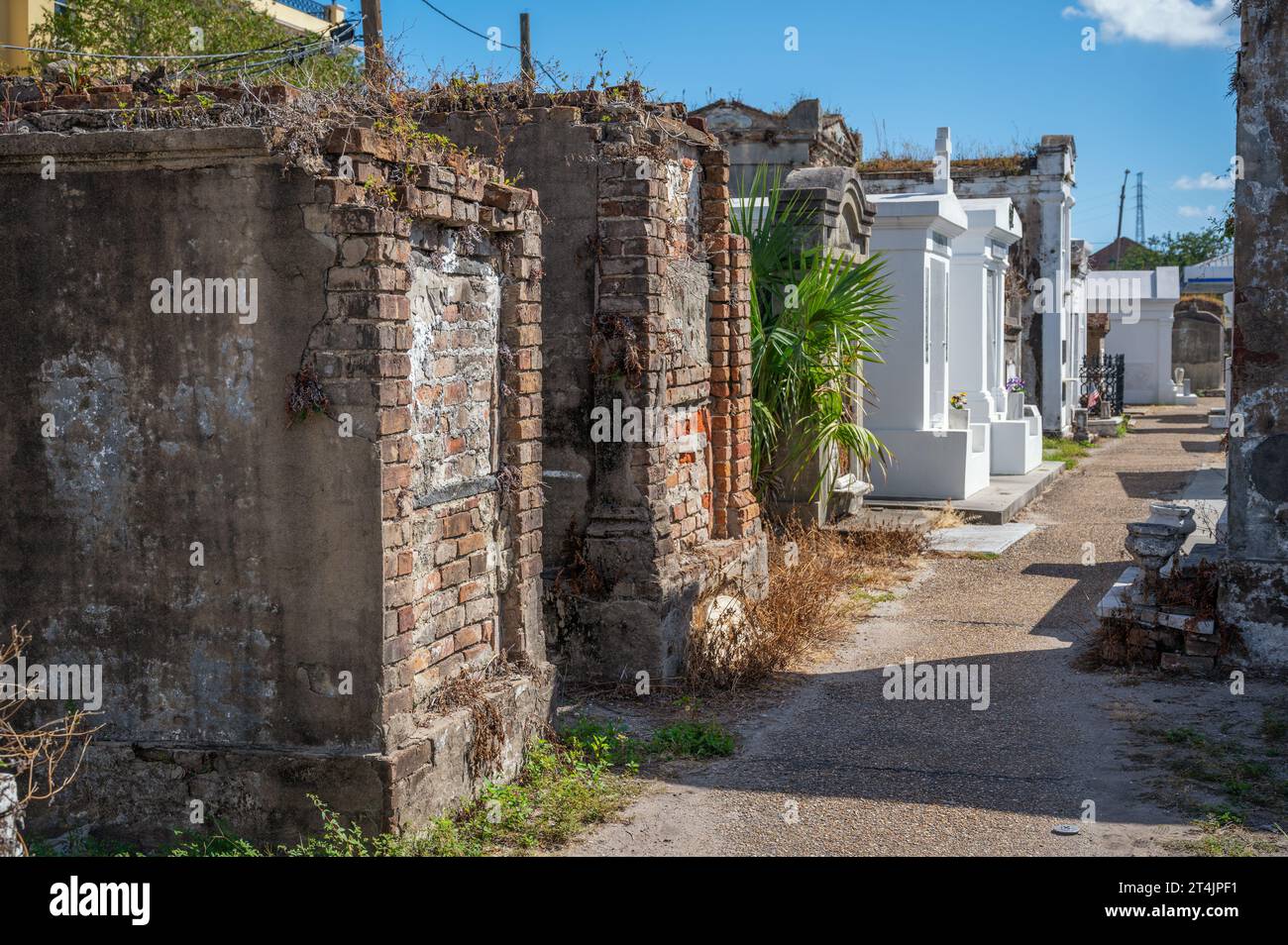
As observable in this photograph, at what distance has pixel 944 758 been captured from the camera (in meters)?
6.32

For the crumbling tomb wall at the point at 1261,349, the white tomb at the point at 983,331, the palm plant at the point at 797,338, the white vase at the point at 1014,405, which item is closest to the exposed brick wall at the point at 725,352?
the palm plant at the point at 797,338

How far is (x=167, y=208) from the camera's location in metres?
4.94

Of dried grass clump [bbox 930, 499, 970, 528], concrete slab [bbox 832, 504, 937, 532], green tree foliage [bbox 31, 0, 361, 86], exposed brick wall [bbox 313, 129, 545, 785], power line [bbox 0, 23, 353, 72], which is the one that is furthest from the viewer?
green tree foliage [bbox 31, 0, 361, 86]

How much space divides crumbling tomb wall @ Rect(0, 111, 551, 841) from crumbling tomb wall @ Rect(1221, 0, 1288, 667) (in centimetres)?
484

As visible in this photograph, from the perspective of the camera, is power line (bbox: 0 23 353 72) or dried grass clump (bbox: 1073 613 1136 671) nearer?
dried grass clump (bbox: 1073 613 1136 671)

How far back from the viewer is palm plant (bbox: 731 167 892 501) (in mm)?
10891

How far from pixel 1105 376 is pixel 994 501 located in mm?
16157

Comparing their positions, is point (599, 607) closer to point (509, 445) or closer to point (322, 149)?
point (509, 445)

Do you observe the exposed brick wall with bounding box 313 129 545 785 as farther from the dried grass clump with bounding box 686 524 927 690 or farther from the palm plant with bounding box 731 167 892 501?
the palm plant with bounding box 731 167 892 501

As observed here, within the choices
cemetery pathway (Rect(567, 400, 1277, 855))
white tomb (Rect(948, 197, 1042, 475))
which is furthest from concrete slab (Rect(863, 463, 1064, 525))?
cemetery pathway (Rect(567, 400, 1277, 855))

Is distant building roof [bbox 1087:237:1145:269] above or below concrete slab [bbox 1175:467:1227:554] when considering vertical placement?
above

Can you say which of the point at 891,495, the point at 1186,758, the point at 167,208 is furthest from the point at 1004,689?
the point at 891,495

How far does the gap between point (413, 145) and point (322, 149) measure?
1.57 feet

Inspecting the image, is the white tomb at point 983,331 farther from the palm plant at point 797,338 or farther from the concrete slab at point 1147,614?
the concrete slab at point 1147,614
